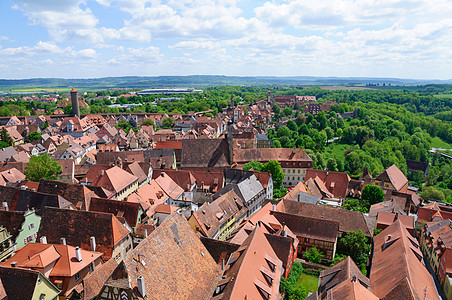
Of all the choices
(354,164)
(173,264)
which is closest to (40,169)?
(173,264)

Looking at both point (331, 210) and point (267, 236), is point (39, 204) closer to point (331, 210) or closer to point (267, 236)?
point (267, 236)

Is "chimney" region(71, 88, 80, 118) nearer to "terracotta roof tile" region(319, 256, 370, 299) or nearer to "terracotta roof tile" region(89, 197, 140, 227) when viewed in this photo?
"terracotta roof tile" region(89, 197, 140, 227)

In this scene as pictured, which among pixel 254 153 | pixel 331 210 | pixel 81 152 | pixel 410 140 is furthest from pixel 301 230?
pixel 410 140

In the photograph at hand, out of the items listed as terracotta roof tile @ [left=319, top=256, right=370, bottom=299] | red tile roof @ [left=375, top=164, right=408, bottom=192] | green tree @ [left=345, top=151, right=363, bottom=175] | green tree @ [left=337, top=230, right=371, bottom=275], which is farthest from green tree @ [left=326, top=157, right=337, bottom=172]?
terracotta roof tile @ [left=319, top=256, right=370, bottom=299]

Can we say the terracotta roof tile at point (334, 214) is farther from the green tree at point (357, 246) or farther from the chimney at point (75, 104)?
the chimney at point (75, 104)

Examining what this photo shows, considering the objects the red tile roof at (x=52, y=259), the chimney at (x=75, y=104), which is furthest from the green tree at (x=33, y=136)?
the red tile roof at (x=52, y=259)

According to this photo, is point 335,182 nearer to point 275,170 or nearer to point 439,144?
point 275,170
